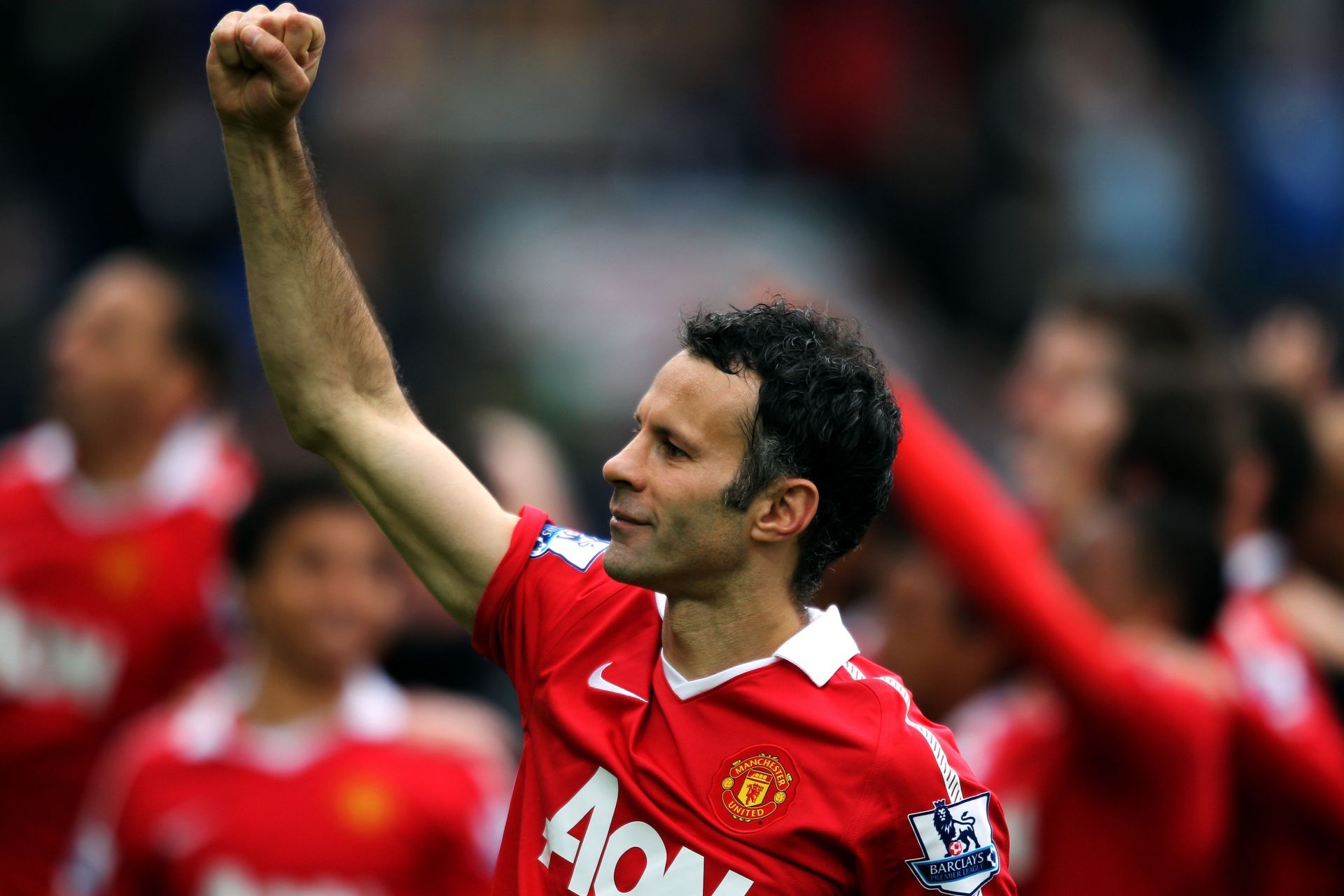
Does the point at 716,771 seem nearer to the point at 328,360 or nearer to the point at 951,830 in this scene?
the point at 951,830

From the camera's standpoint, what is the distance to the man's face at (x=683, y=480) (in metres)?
2.97

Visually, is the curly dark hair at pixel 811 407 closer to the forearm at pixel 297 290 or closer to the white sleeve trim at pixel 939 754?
the white sleeve trim at pixel 939 754

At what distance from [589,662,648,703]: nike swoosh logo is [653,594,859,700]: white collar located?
0.07m

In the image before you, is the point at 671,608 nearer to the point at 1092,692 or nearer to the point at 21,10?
the point at 1092,692

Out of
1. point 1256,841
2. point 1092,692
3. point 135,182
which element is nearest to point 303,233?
point 1092,692

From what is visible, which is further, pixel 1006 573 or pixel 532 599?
pixel 1006 573

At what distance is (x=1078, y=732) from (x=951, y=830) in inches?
85.3

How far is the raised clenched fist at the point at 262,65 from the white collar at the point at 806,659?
3.99 ft

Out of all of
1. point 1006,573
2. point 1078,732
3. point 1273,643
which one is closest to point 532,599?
point 1006,573

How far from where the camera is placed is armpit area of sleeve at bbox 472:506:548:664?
3.19 m

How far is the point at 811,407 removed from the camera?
2969 millimetres

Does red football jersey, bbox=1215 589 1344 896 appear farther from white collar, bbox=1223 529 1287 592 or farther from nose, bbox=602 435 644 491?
nose, bbox=602 435 644 491

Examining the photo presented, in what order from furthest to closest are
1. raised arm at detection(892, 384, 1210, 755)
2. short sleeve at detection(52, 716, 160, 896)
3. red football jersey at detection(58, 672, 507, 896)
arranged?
1. short sleeve at detection(52, 716, 160, 896)
2. red football jersey at detection(58, 672, 507, 896)
3. raised arm at detection(892, 384, 1210, 755)

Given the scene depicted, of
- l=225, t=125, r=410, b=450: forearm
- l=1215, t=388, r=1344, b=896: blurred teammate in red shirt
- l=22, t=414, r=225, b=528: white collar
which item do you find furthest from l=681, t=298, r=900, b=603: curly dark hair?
l=22, t=414, r=225, b=528: white collar
